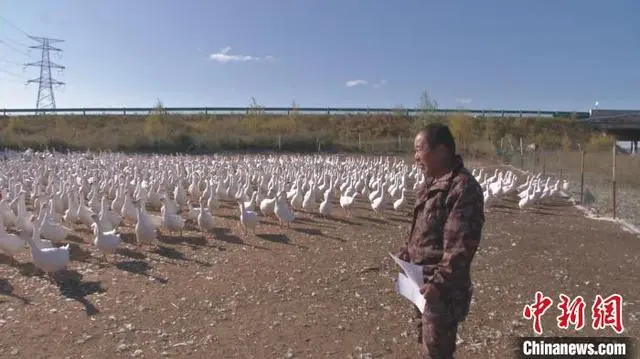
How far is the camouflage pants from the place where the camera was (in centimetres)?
308

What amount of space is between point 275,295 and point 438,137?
4.17 m

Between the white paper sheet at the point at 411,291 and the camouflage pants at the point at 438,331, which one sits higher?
the white paper sheet at the point at 411,291

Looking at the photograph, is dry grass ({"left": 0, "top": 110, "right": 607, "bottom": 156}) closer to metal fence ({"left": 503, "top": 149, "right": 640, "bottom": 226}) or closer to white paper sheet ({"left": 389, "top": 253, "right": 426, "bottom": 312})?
metal fence ({"left": 503, "top": 149, "right": 640, "bottom": 226})

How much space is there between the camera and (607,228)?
38.7ft

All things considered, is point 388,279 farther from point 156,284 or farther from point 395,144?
point 395,144

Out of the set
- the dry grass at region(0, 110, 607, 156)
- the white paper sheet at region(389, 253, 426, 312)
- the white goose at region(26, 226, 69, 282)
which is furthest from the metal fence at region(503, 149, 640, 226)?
the white goose at region(26, 226, 69, 282)

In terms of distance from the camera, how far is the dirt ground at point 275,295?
517 centimetres

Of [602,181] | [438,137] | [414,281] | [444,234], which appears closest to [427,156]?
[438,137]

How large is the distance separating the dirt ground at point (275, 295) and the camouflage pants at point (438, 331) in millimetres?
1862

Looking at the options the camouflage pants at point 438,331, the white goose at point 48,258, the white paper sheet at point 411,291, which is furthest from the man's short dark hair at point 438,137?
the white goose at point 48,258

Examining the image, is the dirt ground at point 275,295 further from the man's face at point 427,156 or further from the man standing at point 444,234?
the man's face at point 427,156

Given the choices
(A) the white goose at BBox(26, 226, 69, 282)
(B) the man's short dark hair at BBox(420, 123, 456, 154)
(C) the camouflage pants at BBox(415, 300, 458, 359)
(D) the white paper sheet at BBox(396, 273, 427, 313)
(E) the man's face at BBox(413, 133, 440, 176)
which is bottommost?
Answer: (A) the white goose at BBox(26, 226, 69, 282)

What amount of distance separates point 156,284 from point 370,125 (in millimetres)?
50985

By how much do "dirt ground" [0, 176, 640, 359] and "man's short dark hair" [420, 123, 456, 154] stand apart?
8.63 ft
